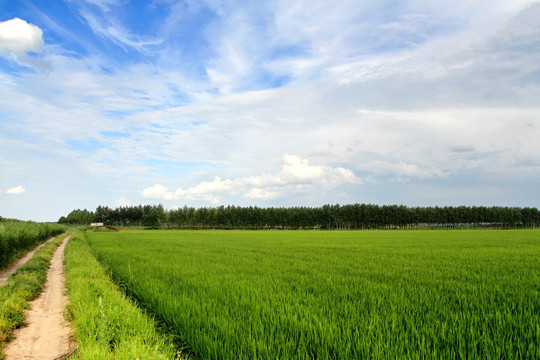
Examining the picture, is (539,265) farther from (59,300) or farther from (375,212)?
(375,212)

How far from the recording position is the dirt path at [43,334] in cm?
530

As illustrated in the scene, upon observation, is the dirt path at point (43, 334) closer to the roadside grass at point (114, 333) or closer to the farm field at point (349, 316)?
the roadside grass at point (114, 333)

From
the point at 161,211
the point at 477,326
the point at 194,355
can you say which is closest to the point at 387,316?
the point at 477,326

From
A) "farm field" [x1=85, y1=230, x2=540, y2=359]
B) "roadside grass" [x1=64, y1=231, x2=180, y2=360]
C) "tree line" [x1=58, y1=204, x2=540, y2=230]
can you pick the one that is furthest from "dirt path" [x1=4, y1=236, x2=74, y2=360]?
"tree line" [x1=58, y1=204, x2=540, y2=230]

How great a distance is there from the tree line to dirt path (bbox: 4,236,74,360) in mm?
112973

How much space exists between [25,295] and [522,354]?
1095 centimetres

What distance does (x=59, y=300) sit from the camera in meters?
8.98

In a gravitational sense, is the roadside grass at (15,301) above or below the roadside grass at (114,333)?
below

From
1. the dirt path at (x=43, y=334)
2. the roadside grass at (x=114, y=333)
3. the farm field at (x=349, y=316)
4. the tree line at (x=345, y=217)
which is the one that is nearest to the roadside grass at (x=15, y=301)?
the dirt path at (x=43, y=334)

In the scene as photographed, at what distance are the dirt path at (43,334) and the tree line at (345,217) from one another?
371 feet

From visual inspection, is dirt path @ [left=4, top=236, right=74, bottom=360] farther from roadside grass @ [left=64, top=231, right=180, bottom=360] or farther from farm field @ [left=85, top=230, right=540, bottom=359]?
farm field @ [left=85, top=230, right=540, bottom=359]

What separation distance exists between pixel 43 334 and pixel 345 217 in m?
119

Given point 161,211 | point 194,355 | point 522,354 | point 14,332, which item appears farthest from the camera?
point 161,211

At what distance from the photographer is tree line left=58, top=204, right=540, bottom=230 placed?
119 meters
